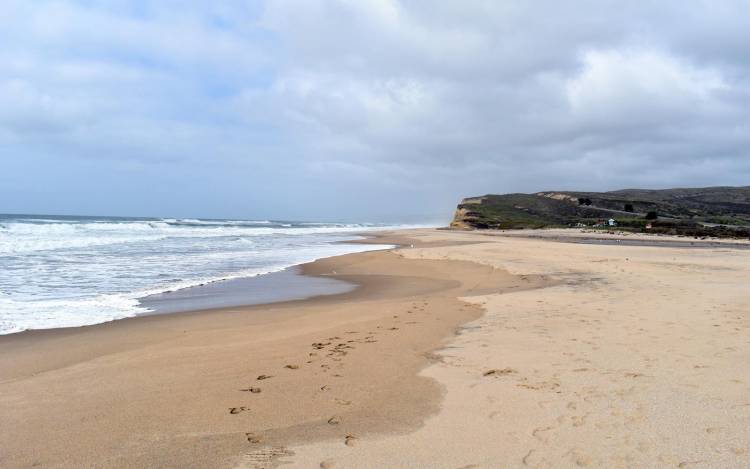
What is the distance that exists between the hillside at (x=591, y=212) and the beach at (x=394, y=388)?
5012 centimetres

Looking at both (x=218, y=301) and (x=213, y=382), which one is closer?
(x=213, y=382)

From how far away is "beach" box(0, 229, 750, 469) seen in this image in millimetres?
→ 3713

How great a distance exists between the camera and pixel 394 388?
517 centimetres

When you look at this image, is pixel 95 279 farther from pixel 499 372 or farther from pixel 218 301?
pixel 499 372

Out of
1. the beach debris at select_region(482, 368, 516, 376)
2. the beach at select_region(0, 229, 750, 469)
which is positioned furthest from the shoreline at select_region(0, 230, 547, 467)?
the beach debris at select_region(482, 368, 516, 376)

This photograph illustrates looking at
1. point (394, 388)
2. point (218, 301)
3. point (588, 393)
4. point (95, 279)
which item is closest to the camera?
point (588, 393)

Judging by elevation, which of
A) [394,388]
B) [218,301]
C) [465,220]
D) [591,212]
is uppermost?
[591,212]

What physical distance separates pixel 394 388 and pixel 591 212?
8301cm

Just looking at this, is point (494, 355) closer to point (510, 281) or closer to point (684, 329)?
point (684, 329)

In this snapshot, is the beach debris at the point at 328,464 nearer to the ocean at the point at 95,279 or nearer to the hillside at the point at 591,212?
the ocean at the point at 95,279

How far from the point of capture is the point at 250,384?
5332 mm

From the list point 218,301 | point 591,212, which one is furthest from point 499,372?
point 591,212

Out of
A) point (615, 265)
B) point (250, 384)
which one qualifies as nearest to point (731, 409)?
point (250, 384)


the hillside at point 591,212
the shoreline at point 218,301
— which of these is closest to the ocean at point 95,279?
the shoreline at point 218,301
